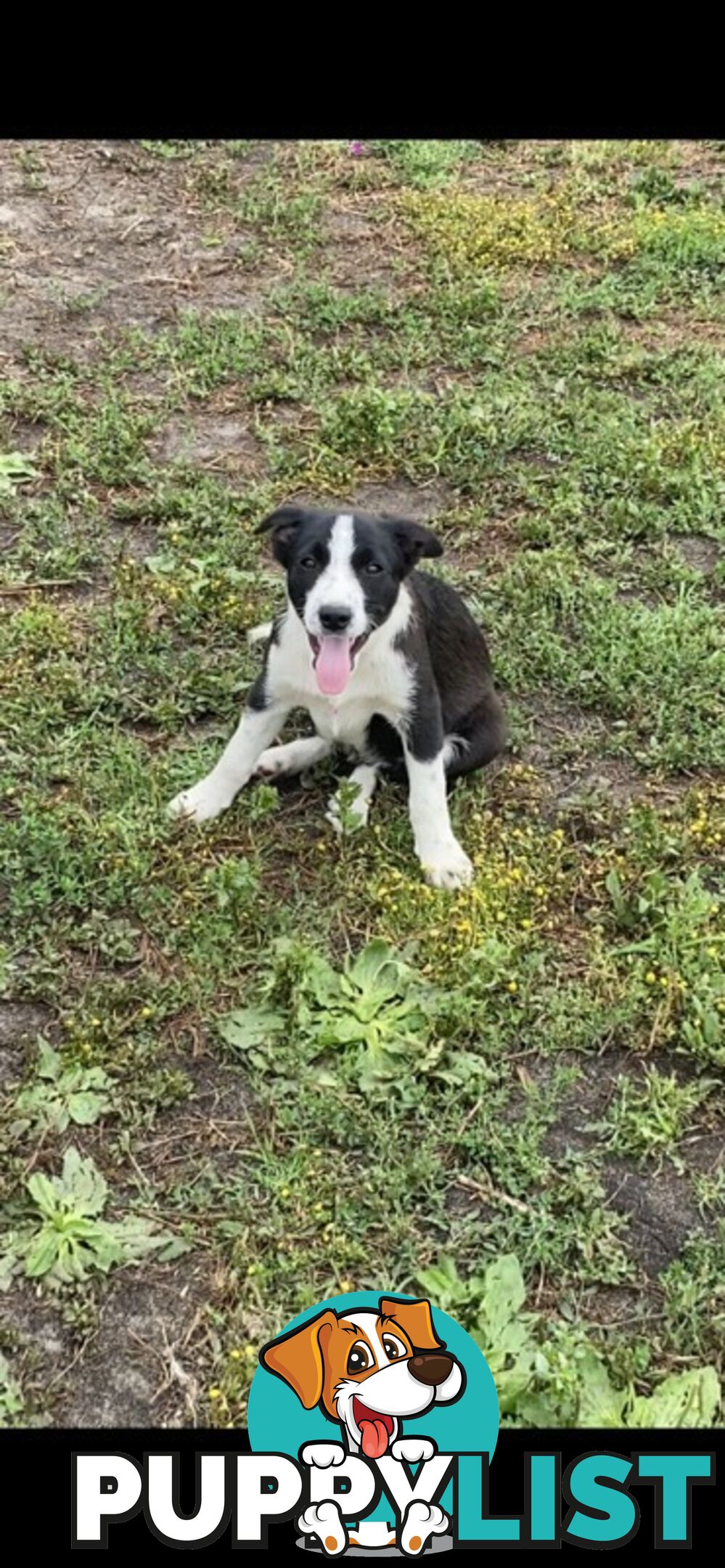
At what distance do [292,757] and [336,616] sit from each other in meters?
0.95

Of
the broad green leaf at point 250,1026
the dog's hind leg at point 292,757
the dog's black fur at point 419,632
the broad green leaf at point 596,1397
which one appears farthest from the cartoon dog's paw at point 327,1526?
the dog's hind leg at point 292,757

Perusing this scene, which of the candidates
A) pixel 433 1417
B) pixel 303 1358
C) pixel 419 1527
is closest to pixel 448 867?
pixel 303 1358

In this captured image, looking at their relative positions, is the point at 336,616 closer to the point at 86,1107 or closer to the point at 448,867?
the point at 448,867

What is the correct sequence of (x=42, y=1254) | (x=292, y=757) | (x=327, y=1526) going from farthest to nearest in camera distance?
(x=292, y=757), (x=42, y=1254), (x=327, y=1526)

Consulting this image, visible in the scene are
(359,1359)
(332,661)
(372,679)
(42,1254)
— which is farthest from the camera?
(372,679)

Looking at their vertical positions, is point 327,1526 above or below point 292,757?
below

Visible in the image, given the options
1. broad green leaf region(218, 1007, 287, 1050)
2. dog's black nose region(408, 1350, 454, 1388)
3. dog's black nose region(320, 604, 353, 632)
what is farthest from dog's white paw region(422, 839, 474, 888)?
dog's black nose region(408, 1350, 454, 1388)

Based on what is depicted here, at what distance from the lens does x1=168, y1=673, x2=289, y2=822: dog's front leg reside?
4711 millimetres

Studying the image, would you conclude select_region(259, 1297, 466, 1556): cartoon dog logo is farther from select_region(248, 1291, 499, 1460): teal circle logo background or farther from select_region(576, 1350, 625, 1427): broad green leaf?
select_region(576, 1350, 625, 1427): broad green leaf

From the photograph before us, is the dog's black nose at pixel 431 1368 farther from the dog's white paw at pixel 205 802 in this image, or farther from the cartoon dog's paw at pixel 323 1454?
the dog's white paw at pixel 205 802

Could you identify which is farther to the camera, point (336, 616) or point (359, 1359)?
point (336, 616)

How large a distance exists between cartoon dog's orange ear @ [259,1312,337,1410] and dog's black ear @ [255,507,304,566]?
7.41 ft

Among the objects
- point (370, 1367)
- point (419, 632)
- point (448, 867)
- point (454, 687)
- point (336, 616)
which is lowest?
point (370, 1367)

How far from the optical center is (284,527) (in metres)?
4.39
